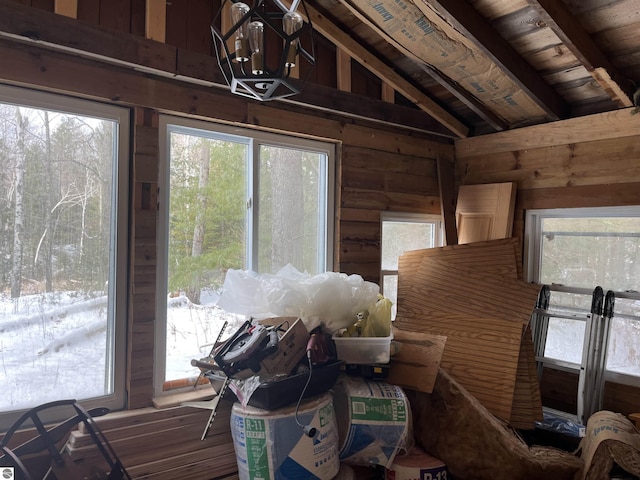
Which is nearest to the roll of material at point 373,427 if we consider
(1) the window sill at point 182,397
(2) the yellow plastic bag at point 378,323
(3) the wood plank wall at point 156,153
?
(2) the yellow plastic bag at point 378,323

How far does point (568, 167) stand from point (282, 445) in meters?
2.56

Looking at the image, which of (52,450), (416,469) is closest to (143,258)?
(52,450)

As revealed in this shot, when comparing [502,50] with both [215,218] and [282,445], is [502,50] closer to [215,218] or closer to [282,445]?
[215,218]

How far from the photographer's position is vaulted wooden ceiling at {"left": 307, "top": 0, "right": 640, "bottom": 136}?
2.36 meters

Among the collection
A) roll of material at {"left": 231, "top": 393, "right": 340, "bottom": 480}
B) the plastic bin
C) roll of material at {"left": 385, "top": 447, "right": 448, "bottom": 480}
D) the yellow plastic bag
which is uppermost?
the yellow plastic bag

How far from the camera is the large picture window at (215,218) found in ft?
8.24

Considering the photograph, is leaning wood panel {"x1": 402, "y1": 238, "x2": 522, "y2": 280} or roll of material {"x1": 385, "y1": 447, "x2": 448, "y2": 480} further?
leaning wood panel {"x1": 402, "y1": 238, "x2": 522, "y2": 280}

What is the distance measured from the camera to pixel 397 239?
11.5 feet

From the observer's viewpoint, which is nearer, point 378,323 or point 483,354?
point 378,323

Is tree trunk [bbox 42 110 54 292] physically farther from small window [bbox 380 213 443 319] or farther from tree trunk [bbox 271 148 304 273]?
small window [bbox 380 213 443 319]

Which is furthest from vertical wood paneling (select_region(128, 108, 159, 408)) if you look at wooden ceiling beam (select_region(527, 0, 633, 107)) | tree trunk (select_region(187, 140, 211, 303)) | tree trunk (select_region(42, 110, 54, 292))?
wooden ceiling beam (select_region(527, 0, 633, 107))

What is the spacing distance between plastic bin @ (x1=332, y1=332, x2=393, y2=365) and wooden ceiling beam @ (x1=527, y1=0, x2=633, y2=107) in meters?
1.72

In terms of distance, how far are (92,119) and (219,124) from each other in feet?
2.17

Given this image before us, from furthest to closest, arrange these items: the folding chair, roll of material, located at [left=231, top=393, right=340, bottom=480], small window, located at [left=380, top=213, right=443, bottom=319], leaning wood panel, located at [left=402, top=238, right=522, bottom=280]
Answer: small window, located at [left=380, top=213, right=443, bottom=319] < leaning wood panel, located at [left=402, top=238, right=522, bottom=280] < roll of material, located at [left=231, top=393, right=340, bottom=480] < the folding chair
